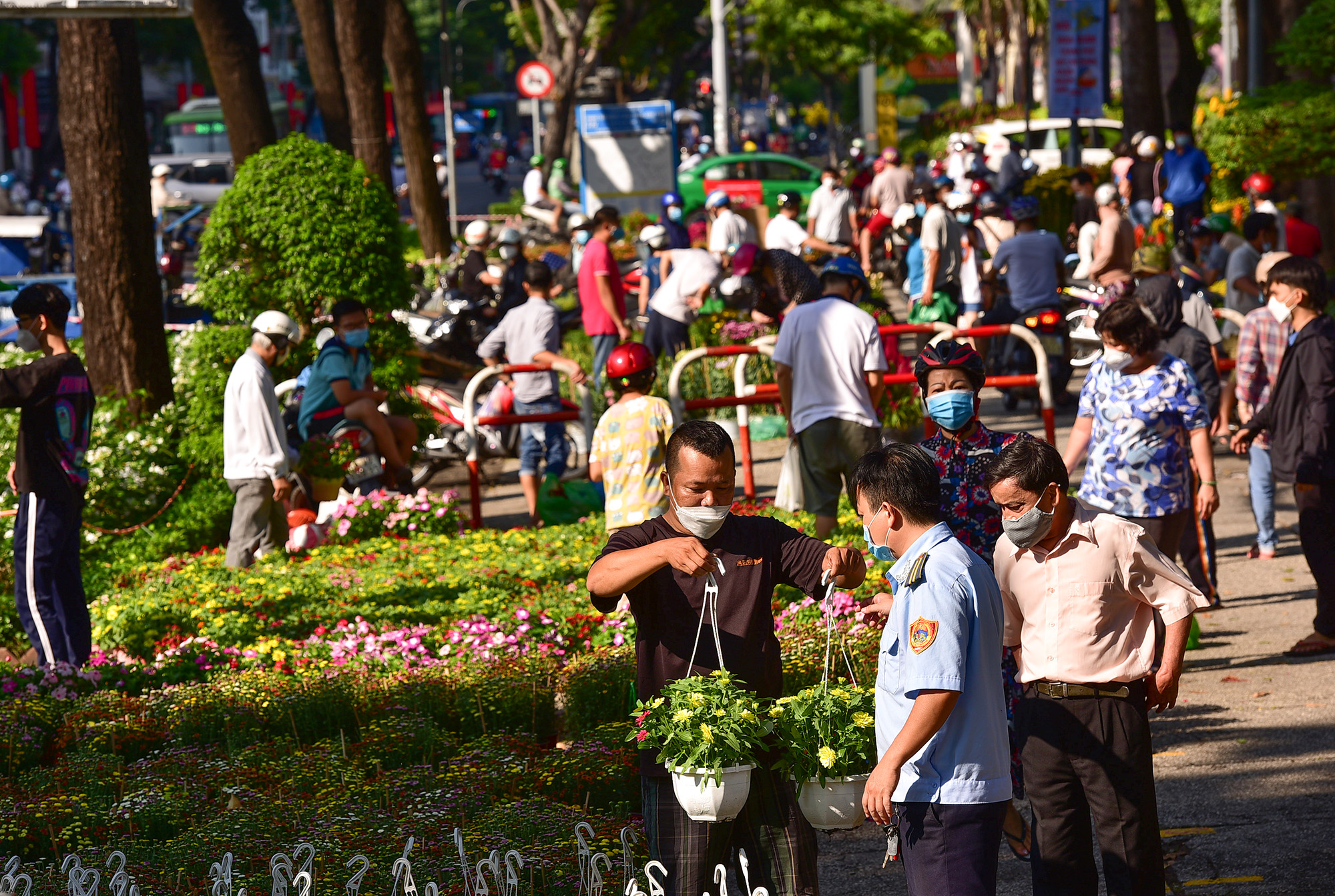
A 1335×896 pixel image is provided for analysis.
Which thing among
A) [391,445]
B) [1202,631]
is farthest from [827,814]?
[391,445]

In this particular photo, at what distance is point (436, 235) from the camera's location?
22.9 meters

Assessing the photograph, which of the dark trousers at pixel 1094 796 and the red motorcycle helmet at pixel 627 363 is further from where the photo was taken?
the red motorcycle helmet at pixel 627 363

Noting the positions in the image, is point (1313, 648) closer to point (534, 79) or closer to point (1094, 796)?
point (1094, 796)

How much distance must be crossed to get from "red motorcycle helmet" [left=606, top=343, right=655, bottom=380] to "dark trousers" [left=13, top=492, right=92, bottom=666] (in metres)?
2.87

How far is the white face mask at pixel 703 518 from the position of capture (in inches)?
160

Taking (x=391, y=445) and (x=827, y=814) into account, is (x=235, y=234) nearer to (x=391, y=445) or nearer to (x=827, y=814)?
(x=391, y=445)

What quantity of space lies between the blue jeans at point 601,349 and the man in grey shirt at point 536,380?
1.88 metres

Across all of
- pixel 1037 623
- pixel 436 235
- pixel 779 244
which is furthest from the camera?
pixel 436 235

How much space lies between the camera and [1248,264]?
1205cm

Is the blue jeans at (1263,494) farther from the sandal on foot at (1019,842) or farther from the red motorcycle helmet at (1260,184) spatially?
the red motorcycle helmet at (1260,184)

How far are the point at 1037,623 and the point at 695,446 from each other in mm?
1171

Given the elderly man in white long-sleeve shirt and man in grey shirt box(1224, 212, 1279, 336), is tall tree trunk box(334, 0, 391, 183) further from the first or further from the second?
man in grey shirt box(1224, 212, 1279, 336)

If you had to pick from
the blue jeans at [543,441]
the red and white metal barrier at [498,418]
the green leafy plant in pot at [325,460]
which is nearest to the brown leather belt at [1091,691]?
the red and white metal barrier at [498,418]

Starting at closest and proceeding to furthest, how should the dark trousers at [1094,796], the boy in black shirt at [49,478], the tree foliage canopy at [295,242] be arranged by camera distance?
the dark trousers at [1094,796] → the boy in black shirt at [49,478] → the tree foliage canopy at [295,242]
